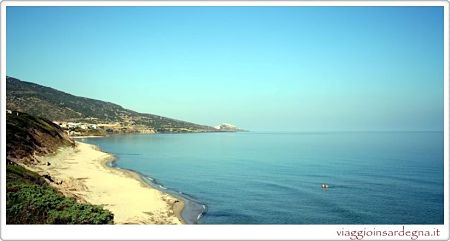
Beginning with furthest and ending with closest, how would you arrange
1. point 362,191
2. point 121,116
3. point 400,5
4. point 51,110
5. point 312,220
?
point 121,116, point 51,110, point 362,191, point 312,220, point 400,5

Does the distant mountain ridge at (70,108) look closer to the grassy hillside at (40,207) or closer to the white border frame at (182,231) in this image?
the grassy hillside at (40,207)

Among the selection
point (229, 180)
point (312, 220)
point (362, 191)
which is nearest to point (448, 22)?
point (312, 220)

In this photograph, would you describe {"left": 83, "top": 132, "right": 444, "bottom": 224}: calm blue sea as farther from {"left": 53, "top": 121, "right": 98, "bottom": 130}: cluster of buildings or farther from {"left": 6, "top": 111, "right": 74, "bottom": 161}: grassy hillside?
{"left": 53, "top": 121, "right": 98, "bottom": 130}: cluster of buildings

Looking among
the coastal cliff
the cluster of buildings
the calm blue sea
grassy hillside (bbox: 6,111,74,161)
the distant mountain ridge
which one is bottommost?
the calm blue sea

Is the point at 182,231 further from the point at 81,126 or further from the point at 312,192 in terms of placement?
the point at 81,126

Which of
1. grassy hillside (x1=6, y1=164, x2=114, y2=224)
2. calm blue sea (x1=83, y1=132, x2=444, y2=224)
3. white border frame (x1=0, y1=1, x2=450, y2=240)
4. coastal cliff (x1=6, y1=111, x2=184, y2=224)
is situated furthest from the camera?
calm blue sea (x1=83, y1=132, x2=444, y2=224)

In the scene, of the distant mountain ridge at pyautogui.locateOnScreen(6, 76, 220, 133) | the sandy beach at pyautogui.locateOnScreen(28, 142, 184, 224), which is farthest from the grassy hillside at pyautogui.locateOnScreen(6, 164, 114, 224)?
the distant mountain ridge at pyautogui.locateOnScreen(6, 76, 220, 133)

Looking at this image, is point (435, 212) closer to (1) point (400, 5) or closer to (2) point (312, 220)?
(2) point (312, 220)

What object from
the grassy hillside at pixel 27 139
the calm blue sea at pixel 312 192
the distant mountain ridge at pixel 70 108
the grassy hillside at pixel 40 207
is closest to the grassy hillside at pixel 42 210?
the grassy hillside at pixel 40 207
